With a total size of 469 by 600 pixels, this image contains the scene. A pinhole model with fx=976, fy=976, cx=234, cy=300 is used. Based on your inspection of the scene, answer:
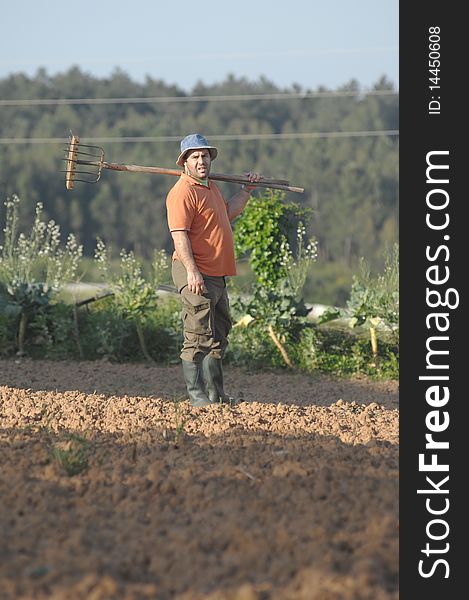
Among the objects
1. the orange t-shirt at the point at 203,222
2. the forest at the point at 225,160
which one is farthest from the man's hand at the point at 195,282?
the forest at the point at 225,160

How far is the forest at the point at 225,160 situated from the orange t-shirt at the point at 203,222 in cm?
3646

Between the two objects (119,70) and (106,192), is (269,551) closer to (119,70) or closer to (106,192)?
(106,192)

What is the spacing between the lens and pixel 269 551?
350 centimetres

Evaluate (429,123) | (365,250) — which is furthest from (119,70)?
(429,123)

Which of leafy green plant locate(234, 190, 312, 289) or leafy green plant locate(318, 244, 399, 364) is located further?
leafy green plant locate(234, 190, 312, 289)

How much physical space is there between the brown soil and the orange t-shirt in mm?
1030

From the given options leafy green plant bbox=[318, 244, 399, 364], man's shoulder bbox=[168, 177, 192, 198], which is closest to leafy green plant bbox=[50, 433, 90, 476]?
man's shoulder bbox=[168, 177, 192, 198]

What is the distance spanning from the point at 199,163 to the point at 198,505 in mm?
3229

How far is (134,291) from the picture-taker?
420 inches

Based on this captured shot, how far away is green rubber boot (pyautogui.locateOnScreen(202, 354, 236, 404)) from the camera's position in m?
6.91

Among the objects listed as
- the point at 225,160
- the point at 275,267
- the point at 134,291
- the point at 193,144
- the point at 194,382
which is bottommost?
the point at 194,382

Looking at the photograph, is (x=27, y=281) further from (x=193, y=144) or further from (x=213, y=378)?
(x=193, y=144)

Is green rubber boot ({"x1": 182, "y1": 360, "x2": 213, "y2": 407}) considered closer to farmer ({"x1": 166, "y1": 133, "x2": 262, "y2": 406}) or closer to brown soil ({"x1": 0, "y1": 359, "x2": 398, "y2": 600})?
farmer ({"x1": 166, "y1": 133, "x2": 262, "y2": 406})

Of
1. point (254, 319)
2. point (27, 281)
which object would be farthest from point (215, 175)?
point (27, 281)
